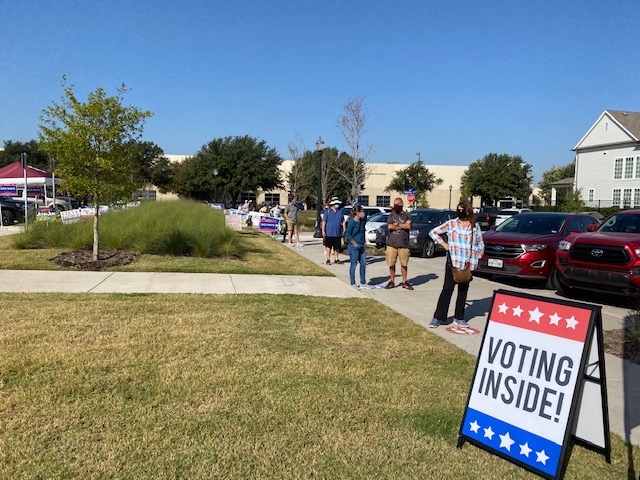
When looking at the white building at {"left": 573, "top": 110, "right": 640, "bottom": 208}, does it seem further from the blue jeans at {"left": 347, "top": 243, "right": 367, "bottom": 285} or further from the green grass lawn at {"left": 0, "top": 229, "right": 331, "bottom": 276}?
the blue jeans at {"left": 347, "top": 243, "right": 367, "bottom": 285}

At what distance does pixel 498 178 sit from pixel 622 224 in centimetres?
5622

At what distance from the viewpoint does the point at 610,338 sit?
21.4ft

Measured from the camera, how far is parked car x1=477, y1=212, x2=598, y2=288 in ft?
34.2

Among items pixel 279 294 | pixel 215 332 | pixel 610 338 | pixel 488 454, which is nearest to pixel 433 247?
pixel 279 294

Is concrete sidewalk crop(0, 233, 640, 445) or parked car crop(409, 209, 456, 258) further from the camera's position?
parked car crop(409, 209, 456, 258)

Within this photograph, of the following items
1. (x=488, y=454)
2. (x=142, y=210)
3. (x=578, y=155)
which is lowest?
(x=488, y=454)

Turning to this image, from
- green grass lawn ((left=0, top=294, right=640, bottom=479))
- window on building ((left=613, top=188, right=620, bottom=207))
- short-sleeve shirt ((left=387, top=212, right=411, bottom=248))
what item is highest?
A: window on building ((left=613, top=188, right=620, bottom=207))

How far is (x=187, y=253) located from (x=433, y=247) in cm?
778

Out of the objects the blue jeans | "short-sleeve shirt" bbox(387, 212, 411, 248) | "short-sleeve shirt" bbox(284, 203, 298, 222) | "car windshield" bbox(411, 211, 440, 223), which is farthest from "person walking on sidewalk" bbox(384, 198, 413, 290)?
"short-sleeve shirt" bbox(284, 203, 298, 222)

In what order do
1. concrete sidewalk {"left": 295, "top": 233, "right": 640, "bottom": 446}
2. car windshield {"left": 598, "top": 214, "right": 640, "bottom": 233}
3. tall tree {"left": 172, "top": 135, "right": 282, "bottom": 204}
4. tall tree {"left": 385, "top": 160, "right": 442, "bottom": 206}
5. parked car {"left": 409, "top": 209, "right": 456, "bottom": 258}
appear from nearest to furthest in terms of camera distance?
concrete sidewalk {"left": 295, "top": 233, "right": 640, "bottom": 446} → car windshield {"left": 598, "top": 214, "right": 640, "bottom": 233} → parked car {"left": 409, "top": 209, "right": 456, "bottom": 258} → tall tree {"left": 172, "top": 135, "right": 282, "bottom": 204} → tall tree {"left": 385, "top": 160, "right": 442, "bottom": 206}

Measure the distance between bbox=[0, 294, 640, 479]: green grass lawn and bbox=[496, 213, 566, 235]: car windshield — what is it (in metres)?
6.14

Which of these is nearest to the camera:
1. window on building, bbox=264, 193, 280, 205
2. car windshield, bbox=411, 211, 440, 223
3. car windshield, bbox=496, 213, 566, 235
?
car windshield, bbox=496, 213, 566, 235

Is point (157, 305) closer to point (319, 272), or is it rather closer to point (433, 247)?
point (319, 272)

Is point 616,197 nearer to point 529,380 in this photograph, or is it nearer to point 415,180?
point 415,180
